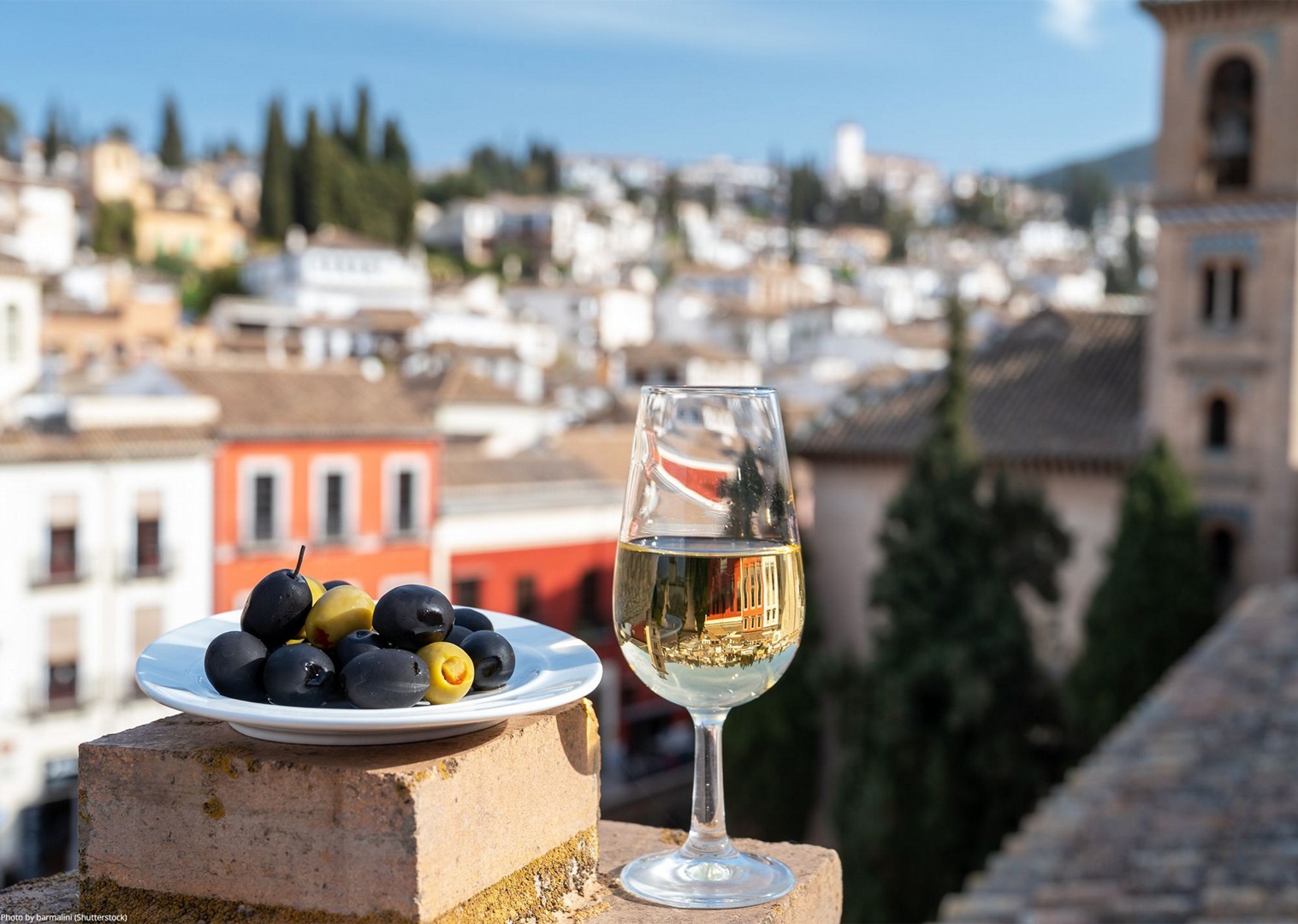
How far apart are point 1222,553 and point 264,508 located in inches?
566

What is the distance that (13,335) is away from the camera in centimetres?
2459

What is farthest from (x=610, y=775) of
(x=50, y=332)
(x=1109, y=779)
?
(x=50, y=332)

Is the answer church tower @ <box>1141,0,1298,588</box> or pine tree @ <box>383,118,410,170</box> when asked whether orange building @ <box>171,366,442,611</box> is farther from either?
pine tree @ <box>383,118,410,170</box>

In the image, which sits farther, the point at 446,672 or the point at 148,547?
the point at 148,547

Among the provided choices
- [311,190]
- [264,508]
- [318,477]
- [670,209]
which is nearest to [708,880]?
[264,508]

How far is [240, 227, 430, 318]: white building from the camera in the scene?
70.2 metres

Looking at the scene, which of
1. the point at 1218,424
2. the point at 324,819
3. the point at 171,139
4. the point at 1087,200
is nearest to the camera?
the point at 324,819

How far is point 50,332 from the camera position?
163ft

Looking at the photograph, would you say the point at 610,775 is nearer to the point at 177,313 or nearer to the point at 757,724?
the point at 757,724

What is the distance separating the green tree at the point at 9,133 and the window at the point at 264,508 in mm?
79311

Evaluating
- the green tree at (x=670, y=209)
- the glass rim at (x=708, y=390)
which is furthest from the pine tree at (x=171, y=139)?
the glass rim at (x=708, y=390)

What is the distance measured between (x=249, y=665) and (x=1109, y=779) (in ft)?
27.8

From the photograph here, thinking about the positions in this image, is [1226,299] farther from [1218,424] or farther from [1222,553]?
[1222,553]

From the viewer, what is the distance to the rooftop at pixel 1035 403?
1895 cm
